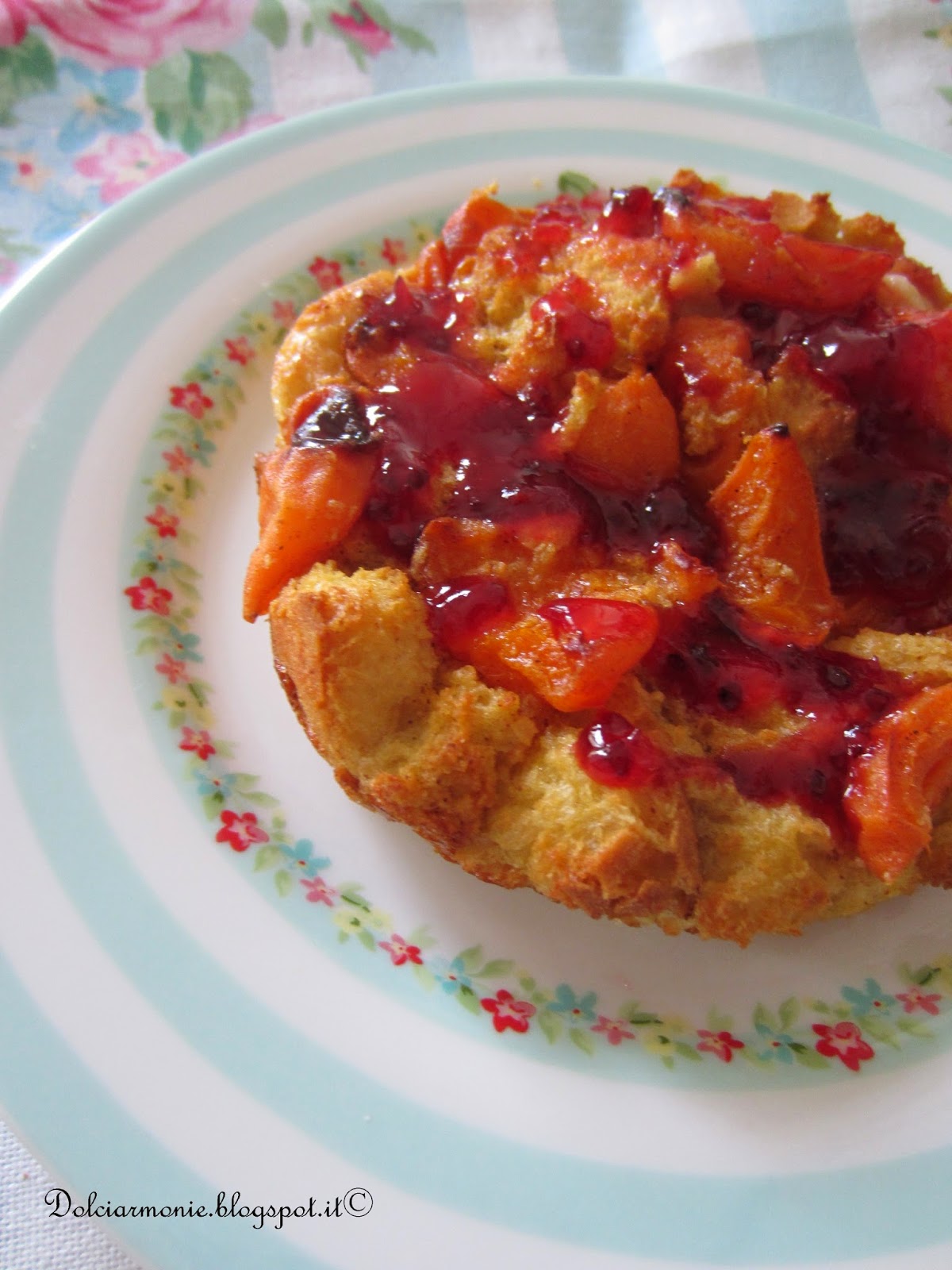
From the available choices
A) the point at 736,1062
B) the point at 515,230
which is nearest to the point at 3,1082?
the point at 736,1062

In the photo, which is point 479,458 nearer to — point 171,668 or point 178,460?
point 171,668

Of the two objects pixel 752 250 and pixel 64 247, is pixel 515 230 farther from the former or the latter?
pixel 64 247

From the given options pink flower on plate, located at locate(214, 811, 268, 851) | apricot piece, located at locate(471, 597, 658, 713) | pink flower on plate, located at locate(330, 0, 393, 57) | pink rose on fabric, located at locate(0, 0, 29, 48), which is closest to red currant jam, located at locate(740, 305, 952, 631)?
apricot piece, located at locate(471, 597, 658, 713)

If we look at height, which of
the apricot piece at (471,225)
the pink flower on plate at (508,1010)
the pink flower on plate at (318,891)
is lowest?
the pink flower on plate at (508,1010)

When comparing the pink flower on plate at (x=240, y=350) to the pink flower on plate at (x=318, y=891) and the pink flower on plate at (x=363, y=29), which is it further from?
the pink flower on plate at (x=363, y=29)

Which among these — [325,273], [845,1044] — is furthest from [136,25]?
[845,1044]

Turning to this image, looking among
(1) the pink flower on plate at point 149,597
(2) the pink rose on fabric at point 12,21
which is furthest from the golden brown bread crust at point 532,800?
(2) the pink rose on fabric at point 12,21
